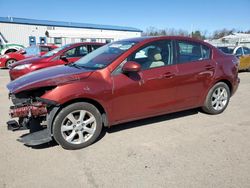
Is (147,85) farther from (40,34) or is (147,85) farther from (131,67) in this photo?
(40,34)

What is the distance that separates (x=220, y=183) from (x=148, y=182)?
2.72ft

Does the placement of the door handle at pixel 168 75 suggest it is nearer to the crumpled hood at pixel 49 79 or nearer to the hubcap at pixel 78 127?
the crumpled hood at pixel 49 79

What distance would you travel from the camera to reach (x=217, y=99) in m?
5.22

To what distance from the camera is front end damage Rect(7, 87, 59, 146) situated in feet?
11.4

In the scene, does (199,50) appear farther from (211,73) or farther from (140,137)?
(140,137)

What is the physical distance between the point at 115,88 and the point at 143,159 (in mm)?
1153

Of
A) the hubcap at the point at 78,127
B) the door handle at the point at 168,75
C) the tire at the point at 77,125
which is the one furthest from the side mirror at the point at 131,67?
the hubcap at the point at 78,127

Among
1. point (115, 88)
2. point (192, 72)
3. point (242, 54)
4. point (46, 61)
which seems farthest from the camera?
point (242, 54)

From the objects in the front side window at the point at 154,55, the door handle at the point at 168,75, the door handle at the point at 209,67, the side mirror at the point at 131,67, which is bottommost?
the door handle at the point at 168,75

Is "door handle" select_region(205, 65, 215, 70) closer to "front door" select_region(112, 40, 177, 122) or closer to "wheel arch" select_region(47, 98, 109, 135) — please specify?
"front door" select_region(112, 40, 177, 122)

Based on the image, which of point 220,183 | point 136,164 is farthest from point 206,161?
point 136,164

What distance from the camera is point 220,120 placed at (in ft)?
16.2

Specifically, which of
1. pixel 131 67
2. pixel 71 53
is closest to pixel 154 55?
pixel 131 67

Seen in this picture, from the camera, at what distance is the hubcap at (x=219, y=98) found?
5.18 meters
